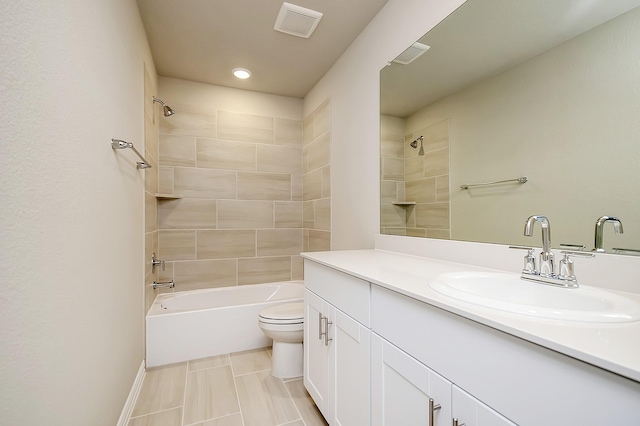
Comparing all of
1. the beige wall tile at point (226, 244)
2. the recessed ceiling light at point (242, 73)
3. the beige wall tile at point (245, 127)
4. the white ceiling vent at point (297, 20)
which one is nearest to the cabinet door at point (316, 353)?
the beige wall tile at point (226, 244)

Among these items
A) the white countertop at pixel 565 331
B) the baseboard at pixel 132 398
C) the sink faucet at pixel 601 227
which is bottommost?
the baseboard at pixel 132 398

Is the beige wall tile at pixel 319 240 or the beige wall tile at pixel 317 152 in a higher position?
the beige wall tile at pixel 317 152

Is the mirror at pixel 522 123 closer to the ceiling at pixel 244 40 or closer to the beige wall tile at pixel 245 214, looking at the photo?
the ceiling at pixel 244 40

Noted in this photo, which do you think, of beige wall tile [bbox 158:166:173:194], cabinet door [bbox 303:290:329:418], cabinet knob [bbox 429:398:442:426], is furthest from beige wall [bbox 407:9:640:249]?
beige wall tile [bbox 158:166:173:194]

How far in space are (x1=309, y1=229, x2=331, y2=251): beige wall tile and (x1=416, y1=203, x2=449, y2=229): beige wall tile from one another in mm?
1184

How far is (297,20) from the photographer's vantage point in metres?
2.01

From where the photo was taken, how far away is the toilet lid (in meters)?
1.94

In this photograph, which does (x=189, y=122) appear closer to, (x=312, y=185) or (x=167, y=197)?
(x=167, y=197)

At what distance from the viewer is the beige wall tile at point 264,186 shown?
3.14m

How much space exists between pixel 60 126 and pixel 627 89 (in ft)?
5.62

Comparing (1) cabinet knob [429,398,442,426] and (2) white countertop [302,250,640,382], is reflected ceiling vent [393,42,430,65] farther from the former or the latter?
(1) cabinet knob [429,398,442,426]

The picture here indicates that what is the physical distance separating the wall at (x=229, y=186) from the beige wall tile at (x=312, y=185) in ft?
0.36

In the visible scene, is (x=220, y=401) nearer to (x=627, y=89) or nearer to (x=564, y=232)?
(x=564, y=232)

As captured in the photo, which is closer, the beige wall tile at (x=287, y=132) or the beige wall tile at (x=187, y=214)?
the beige wall tile at (x=187, y=214)
